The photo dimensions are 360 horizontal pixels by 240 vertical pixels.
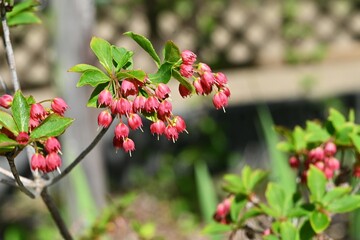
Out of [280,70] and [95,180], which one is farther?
[280,70]

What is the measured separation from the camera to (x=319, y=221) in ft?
4.36

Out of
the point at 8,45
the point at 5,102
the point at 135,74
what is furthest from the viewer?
the point at 8,45

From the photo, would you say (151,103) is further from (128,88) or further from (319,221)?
(319,221)

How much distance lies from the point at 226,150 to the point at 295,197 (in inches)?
Result: 146

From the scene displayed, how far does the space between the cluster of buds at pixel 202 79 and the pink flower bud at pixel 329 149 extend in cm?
38

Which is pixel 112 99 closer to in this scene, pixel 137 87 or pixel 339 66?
pixel 137 87

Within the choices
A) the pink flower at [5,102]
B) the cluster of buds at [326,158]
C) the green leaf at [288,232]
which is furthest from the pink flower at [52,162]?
the cluster of buds at [326,158]

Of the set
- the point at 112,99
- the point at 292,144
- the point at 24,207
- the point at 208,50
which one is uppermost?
the point at 208,50

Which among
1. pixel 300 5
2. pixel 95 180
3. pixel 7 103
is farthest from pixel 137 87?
pixel 300 5

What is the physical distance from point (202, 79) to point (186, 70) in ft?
0.13

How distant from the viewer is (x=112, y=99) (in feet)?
3.51

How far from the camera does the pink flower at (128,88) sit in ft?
3.46

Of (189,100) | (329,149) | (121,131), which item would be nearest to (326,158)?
(329,149)

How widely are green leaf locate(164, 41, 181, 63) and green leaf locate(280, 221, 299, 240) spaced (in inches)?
17.0
